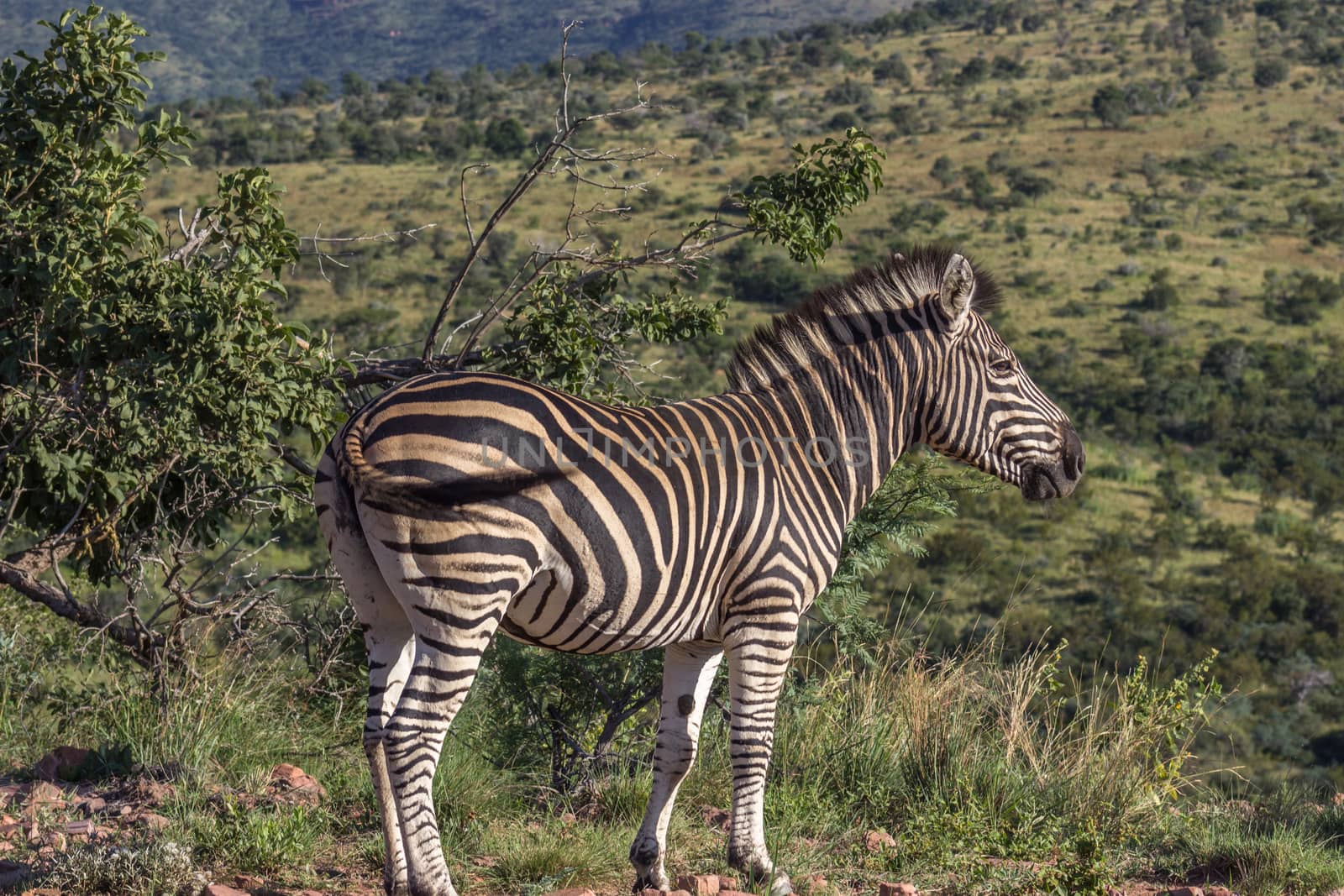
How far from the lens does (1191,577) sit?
32938mm

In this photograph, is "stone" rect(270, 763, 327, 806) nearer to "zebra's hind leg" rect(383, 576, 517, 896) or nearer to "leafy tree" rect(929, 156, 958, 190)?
"zebra's hind leg" rect(383, 576, 517, 896)

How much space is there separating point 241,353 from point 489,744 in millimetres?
2389

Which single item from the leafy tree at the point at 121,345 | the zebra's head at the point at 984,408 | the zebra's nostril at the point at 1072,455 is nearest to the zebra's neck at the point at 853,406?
the zebra's head at the point at 984,408

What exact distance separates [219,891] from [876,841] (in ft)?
9.31

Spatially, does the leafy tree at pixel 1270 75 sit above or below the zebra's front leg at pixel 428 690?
above

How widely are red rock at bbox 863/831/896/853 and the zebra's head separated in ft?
5.47

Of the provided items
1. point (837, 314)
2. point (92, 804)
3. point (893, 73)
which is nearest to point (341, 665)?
point (92, 804)

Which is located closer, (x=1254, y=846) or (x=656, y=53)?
(x=1254, y=846)

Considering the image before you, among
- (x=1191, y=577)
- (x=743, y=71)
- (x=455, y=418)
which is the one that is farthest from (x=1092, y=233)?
(x=455, y=418)

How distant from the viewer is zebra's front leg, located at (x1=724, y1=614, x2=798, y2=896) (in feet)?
16.1

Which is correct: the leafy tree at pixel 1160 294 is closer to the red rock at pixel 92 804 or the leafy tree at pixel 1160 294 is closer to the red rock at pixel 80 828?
the red rock at pixel 92 804

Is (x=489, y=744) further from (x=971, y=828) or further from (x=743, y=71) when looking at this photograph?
(x=743, y=71)

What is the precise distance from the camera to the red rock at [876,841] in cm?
577

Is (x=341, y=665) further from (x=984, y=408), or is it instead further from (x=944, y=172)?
(x=944, y=172)
